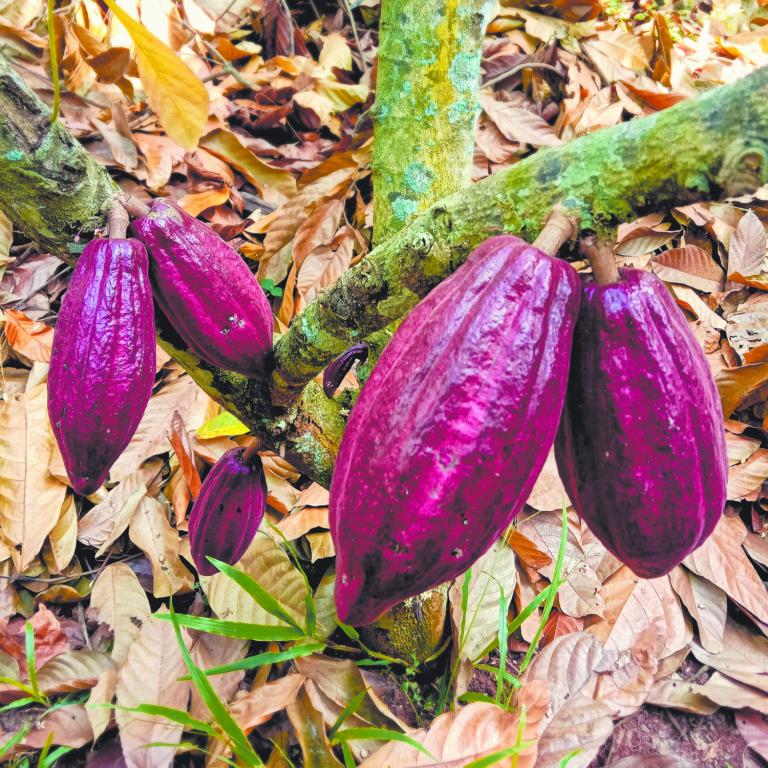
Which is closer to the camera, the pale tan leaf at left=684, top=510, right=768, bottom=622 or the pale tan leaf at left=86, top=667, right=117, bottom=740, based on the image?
the pale tan leaf at left=86, top=667, right=117, bottom=740

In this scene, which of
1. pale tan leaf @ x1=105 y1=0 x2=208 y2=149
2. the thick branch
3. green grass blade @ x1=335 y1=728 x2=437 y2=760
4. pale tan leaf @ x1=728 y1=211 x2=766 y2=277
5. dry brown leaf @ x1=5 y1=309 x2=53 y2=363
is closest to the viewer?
the thick branch

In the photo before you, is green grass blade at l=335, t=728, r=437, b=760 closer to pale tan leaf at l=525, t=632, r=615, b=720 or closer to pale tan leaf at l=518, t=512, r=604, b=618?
pale tan leaf at l=525, t=632, r=615, b=720

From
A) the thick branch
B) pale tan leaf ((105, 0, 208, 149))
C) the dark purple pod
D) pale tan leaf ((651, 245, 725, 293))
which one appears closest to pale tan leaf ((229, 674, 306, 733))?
the dark purple pod

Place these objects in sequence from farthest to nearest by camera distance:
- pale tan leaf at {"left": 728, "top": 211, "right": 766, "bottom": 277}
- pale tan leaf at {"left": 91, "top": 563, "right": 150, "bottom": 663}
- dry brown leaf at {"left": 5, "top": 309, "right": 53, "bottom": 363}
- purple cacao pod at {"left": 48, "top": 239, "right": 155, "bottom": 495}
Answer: pale tan leaf at {"left": 728, "top": 211, "right": 766, "bottom": 277} < dry brown leaf at {"left": 5, "top": 309, "right": 53, "bottom": 363} < pale tan leaf at {"left": 91, "top": 563, "right": 150, "bottom": 663} < purple cacao pod at {"left": 48, "top": 239, "right": 155, "bottom": 495}

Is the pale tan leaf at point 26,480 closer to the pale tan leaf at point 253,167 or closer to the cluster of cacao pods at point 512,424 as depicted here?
the pale tan leaf at point 253,167

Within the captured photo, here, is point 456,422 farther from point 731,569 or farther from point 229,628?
point 731,569

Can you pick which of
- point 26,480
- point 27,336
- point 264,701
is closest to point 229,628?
point 264,701

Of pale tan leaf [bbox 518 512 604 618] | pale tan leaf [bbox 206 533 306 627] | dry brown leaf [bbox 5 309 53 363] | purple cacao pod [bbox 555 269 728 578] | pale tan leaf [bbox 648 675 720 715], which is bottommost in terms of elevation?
pale tan leaf [bbox 648 675 720 715]

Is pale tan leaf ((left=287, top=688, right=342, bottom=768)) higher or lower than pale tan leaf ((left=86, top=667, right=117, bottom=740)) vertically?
lower

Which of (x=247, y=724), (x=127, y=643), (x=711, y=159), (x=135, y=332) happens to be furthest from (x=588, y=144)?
(x=127, y=643)
